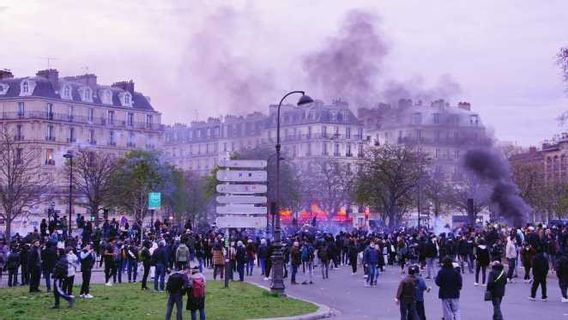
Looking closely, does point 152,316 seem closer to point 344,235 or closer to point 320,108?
point 344,235

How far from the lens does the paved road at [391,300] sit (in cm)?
2428

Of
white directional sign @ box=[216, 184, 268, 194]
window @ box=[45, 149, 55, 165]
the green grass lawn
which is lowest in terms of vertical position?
the green grass lawn

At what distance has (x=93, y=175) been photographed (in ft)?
258

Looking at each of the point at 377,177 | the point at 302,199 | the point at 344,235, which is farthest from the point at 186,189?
the point at 344,235

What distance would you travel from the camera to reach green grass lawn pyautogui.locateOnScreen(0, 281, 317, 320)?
74.6 feet

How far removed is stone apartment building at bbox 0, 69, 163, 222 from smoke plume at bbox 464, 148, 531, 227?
129ft

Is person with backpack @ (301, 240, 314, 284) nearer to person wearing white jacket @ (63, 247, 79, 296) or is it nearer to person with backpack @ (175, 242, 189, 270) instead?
person with backpack @ (175, 242, 189, 270)

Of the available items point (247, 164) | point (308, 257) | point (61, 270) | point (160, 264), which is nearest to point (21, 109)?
point (308, 257)

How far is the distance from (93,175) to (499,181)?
35.7 m

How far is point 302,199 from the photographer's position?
94.9 m

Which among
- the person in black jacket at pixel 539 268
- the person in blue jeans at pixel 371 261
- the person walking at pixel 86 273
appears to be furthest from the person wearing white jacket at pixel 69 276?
the person in black jacket at pixel 539 268

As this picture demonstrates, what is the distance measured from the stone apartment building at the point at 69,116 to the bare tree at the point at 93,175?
22.6ft

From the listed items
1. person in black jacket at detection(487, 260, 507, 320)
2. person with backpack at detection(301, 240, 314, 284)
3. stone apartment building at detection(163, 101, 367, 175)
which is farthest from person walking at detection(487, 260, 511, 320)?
stone apartment building at detection(163, 101, 367, 175)

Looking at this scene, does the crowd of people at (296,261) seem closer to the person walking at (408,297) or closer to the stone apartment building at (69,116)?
the person walking at (408,297)
